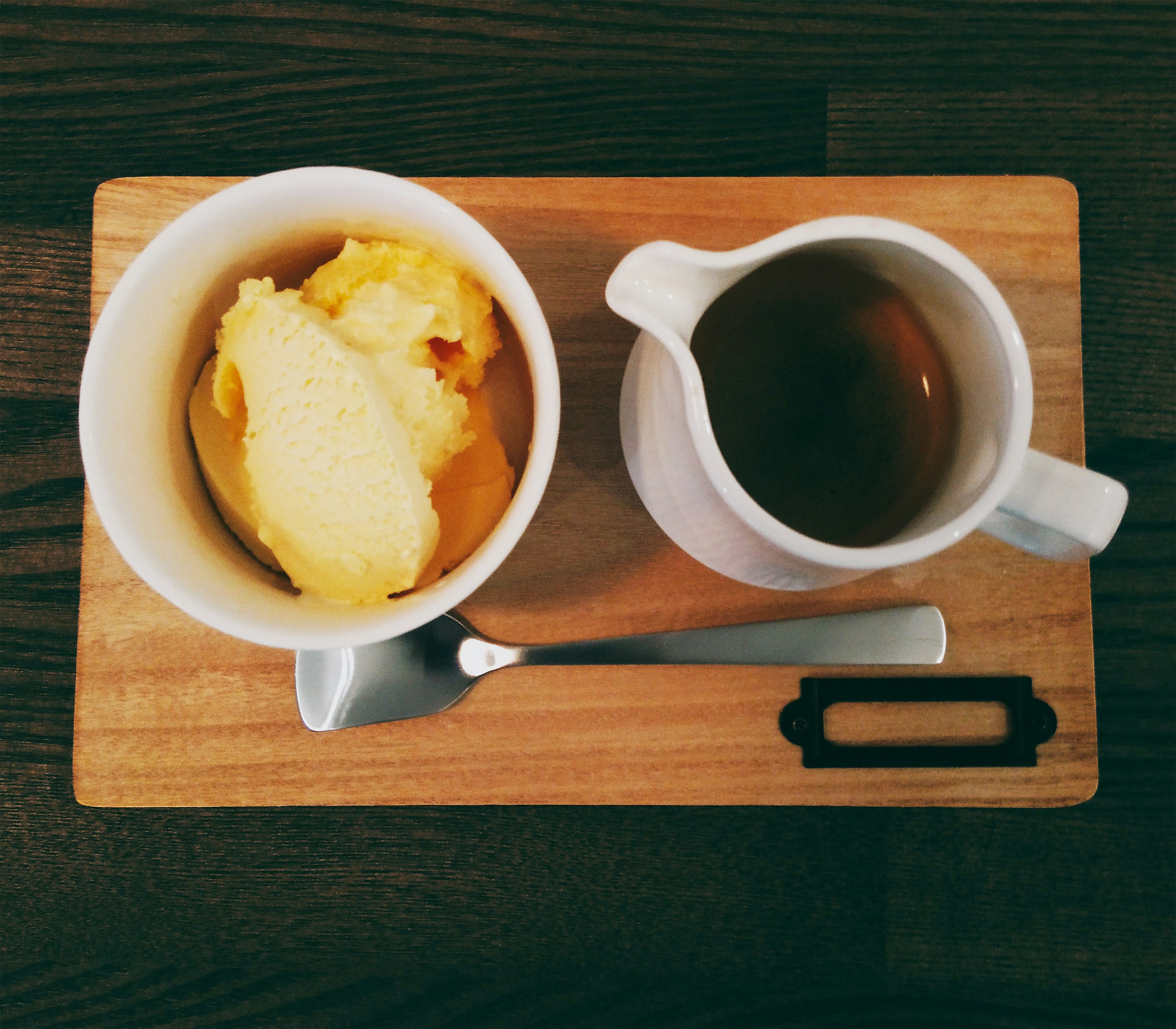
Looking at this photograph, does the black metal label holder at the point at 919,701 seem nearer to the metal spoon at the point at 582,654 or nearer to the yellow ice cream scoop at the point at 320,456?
the metal spoon at the point at 582,654

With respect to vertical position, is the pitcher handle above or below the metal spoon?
above

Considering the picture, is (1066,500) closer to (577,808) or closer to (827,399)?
(827,399)

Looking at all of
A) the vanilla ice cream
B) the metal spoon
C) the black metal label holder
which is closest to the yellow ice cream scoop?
the vanilla ice cream

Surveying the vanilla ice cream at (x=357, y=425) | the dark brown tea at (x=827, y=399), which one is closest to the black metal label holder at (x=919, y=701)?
the dark brown tea at (x=827, y=399)

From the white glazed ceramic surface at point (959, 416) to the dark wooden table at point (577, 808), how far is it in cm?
42

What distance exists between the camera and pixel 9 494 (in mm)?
799

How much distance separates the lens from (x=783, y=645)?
2.01 feet

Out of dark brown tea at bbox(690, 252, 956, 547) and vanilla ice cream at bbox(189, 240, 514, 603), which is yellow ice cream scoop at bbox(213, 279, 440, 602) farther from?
dark brown tea at bbox(690, 252, 956, 547)

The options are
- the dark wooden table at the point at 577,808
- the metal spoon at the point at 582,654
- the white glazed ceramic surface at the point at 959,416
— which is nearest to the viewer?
A: the white glazed ceramic surface at the point at 959,416

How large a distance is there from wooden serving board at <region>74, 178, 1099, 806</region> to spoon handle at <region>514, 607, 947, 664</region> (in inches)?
0.5

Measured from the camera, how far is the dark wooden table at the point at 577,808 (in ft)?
2.59

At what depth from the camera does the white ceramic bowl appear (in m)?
0.44

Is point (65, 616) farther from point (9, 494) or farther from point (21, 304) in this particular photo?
point (21, 304)

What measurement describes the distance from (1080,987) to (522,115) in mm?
1048
